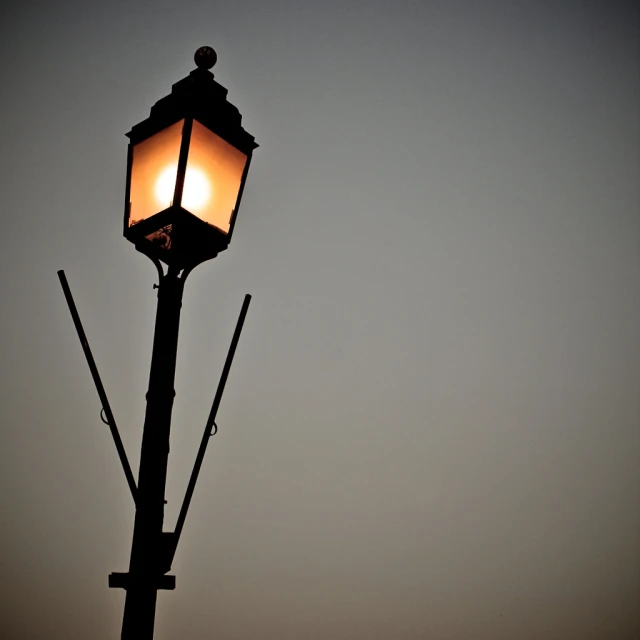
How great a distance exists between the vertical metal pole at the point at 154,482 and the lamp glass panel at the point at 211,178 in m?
0.29

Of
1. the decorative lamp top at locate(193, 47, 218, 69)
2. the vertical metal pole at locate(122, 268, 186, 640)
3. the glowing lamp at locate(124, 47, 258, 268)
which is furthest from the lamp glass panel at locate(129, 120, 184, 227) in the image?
the decorative lamp top at locate(193, 47, 218, 69)

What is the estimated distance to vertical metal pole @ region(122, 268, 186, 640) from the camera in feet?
6.33

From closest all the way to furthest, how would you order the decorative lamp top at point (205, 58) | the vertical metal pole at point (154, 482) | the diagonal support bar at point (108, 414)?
1. the vertical metal pole at point (154, 482)
2. the diagonal support bar at point (108, 414)
3. the decorative lamp top at point (205, 58)

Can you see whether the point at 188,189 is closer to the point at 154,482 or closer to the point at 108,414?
the point at 108,414

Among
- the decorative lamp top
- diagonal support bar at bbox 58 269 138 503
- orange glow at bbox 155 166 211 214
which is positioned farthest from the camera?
the decorative lamp top

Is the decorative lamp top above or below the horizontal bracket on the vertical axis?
above

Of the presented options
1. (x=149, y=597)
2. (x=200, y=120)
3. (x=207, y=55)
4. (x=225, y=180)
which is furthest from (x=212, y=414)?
(x=207, y=55)

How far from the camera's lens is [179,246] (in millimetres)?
2246

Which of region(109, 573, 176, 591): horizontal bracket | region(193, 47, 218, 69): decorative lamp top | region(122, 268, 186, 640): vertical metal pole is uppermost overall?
region(193, 47, 218, 69): decorative lamp top

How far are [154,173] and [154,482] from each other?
1.22 m

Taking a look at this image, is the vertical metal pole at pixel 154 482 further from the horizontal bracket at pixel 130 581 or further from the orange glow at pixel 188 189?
the orange glow at pixel 188 189

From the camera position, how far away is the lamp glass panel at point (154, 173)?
223cm

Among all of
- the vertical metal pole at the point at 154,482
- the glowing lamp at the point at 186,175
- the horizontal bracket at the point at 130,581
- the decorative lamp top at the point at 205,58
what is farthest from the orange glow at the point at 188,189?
the horizontal bracket at the point at 130,581

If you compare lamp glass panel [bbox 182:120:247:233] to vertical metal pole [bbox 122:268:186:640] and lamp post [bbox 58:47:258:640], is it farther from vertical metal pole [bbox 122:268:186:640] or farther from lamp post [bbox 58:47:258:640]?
vertical metal pole [bbox 122:268:186:640]
